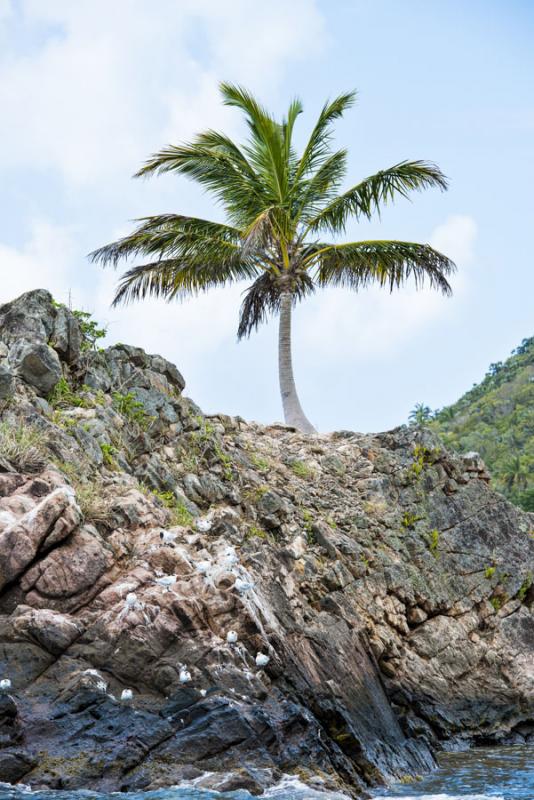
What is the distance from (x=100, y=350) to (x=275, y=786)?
9172 mm

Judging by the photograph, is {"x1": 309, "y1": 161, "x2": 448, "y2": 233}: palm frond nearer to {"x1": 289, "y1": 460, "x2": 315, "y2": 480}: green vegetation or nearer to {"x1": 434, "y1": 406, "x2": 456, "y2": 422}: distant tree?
{"x1": 289, "y1": 460, "x2": 315, "y2": 480}: green vegetation

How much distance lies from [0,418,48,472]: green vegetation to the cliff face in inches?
1.1

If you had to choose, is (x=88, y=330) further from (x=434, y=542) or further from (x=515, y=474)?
Answer: (x=515, y=474)

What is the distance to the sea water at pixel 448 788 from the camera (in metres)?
6.84

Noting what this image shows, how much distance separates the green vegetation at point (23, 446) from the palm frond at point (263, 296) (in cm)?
999

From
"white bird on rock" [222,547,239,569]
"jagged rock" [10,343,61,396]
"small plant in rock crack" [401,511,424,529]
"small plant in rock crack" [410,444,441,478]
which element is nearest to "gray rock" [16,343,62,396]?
"jagged rock" [10,343,61,396]

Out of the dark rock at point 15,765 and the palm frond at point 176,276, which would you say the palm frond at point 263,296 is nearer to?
the palm frond at point 176,276

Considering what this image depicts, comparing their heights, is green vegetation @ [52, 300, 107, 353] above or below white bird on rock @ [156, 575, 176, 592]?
above

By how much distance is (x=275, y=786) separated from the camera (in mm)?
7473

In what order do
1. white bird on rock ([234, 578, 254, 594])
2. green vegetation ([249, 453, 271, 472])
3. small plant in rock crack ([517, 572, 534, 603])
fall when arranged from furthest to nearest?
small plant in rock crack ([517, 572, 534, 603]) < green vegetation ([249, 453, 271, 472]) < white bird on rock ([234, 578, 254, 594])

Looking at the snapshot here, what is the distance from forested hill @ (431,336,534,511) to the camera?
192 ft

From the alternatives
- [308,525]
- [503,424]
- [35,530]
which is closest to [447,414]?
[503,424]

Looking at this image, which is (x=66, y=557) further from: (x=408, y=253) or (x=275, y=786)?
(x=408, y=253)

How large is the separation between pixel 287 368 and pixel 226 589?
34.7ft
